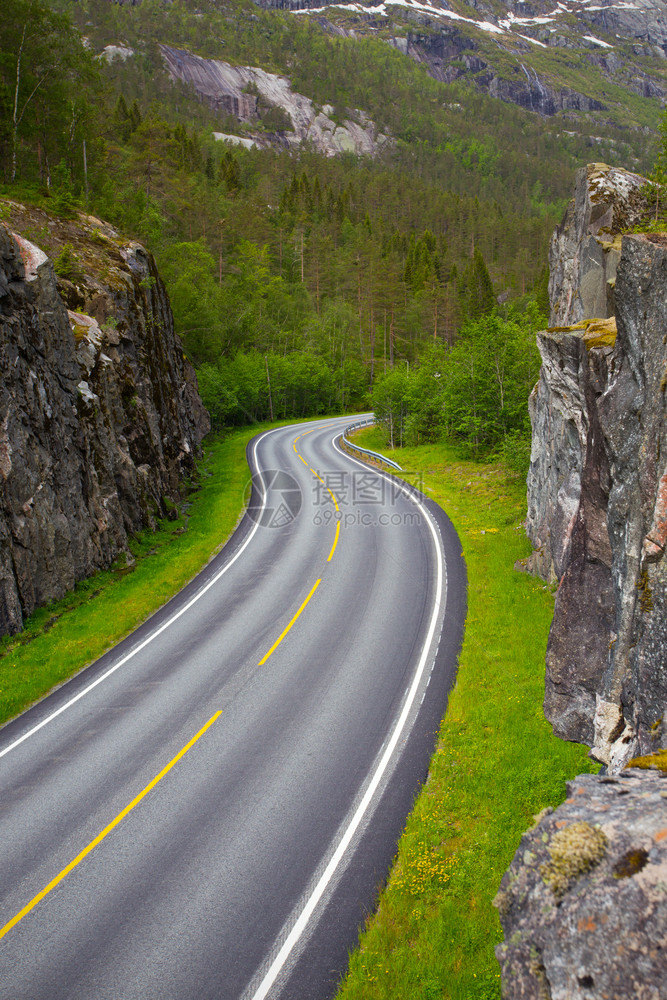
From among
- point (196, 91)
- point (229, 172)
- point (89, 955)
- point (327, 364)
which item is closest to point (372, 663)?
point (89, 955)

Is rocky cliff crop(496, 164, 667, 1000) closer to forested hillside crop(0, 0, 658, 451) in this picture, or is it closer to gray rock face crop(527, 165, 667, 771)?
gray rock face crop(527, 165, 667, 771)

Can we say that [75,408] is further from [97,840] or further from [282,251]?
[282,251]

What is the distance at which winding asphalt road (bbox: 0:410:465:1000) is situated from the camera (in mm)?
6617

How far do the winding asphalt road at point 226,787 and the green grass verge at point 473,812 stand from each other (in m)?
0.39

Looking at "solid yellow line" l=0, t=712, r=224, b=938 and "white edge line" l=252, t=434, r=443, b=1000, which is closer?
"white edge line" l=252, t=434, r=443, b=1000

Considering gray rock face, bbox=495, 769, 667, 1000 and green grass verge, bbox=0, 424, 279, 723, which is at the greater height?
gray rock face, bbox=495, 769, 667, 1000

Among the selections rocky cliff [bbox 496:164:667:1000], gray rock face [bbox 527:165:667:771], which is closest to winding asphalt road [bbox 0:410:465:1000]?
gray rock face [bbox 527:165:667:771]

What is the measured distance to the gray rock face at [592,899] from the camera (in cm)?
338

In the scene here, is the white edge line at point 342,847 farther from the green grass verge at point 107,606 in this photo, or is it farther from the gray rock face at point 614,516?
the green grass verge at point 107,606

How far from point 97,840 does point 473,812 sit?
223 inches

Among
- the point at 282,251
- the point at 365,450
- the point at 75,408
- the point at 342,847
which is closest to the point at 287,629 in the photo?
the point at 342,847

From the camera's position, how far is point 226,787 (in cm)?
A: 929

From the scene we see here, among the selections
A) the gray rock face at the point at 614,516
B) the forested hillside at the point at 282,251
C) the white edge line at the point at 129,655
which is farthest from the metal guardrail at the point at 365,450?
the gray rock face at the point at 614,516

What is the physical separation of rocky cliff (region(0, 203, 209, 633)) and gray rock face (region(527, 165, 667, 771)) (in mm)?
13468
